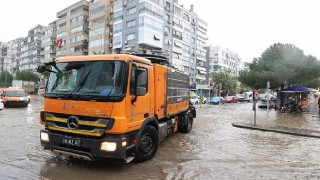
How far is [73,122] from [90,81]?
100 cm

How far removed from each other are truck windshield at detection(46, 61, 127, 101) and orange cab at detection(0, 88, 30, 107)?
2036cm

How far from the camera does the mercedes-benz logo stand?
6643mm

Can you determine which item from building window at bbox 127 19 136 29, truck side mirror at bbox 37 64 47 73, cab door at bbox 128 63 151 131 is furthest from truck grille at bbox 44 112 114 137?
building window at bbox 127 19 136 29

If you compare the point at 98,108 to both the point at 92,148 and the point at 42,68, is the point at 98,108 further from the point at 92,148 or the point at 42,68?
the point at 42,68

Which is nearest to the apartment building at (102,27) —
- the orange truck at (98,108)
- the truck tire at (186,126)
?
the truck tire at (186,126)

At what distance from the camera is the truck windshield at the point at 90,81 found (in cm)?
660

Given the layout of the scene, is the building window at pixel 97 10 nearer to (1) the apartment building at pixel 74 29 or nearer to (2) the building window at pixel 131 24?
(1) the apartment building at pixel 74 29

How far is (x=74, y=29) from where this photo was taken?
2948 inches

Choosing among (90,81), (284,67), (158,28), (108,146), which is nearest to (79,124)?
(108,146)

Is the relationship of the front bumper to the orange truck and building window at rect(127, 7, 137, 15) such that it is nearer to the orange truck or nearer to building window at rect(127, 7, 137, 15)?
the orange truck

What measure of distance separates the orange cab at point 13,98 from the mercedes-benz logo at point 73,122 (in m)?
21.0

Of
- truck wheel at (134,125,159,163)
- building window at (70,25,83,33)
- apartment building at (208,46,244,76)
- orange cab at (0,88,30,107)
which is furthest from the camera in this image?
apartment building at (208,46,244,76)

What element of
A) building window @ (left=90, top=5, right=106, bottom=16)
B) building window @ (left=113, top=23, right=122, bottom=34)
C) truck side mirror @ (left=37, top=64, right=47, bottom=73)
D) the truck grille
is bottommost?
the truck grille

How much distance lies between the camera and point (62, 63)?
24.0ft
